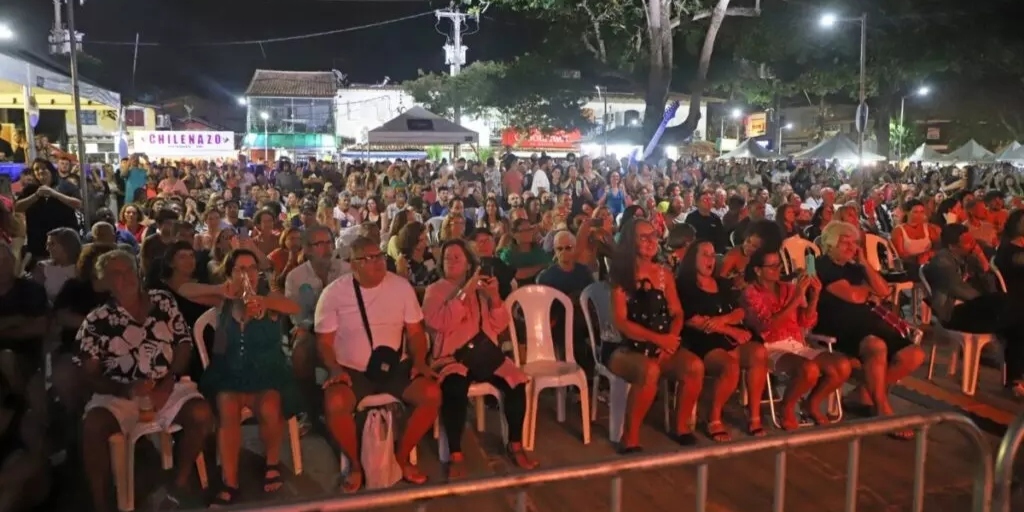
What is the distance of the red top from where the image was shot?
5105 mm

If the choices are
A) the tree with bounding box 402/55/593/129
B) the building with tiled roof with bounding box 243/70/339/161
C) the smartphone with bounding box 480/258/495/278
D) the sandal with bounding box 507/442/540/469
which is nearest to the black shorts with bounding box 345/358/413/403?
the sandal with bounding box 507/442/540/469

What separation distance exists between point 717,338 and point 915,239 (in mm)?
4020

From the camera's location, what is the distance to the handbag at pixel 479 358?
4.50m

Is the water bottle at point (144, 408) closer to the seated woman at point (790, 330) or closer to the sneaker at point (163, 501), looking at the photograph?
the sneaker at point (163, 501)

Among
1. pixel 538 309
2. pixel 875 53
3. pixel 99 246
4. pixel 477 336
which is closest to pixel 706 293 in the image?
pixel 538 309

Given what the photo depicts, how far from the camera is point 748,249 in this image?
→ 548 cm

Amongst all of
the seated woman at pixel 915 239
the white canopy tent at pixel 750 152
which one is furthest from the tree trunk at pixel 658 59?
the white canopy tent at pixel 750 152

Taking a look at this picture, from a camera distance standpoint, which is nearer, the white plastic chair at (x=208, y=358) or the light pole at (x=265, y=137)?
the white plastic chair at (x=208, y=358)

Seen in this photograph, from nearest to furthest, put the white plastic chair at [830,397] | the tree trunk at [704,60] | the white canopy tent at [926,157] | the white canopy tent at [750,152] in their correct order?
the white plastic chair at [830,397], the tree trunk at [704,60], the white canopy tent at [750,152], the white canopy tent at [926,157]

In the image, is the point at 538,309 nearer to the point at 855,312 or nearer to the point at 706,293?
the point at 706,293

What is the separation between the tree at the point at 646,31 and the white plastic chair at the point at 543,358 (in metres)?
13.0

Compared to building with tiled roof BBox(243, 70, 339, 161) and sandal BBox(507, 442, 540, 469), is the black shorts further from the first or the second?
building with tiled roof BBox(243, 70, 339, 161)

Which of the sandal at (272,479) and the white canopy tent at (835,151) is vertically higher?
the white canopy tent at (835,151)

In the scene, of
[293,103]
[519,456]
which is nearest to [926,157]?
[519,456]
